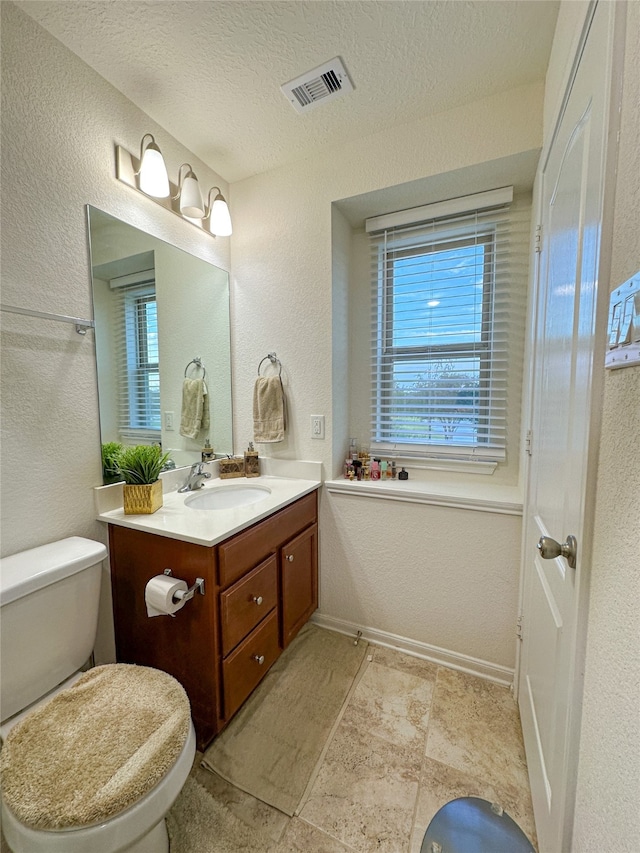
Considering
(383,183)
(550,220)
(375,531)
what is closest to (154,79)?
(383,183)

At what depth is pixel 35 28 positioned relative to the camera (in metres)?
1.09

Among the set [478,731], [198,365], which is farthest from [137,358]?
[478,731]

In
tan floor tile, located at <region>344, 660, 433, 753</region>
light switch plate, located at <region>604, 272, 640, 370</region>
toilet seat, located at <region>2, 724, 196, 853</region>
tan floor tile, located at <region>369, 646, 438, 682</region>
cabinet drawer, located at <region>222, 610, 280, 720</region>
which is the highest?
light switch plate, located at <region>604, 272, 640, 370</region>

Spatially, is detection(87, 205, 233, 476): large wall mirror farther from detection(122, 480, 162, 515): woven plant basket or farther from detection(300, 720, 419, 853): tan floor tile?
detection(300, 720, 419, 853): tan floor tile

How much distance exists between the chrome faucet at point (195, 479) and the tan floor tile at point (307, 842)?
1.24 meters

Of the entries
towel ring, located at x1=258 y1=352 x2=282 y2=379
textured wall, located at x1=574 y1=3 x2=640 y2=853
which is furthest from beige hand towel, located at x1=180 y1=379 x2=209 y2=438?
textured wall, located at x1=574 y1=3 x2=640 y2=853

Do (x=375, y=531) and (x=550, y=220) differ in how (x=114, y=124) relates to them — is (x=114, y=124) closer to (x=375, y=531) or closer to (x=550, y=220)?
(x=550, y=220)

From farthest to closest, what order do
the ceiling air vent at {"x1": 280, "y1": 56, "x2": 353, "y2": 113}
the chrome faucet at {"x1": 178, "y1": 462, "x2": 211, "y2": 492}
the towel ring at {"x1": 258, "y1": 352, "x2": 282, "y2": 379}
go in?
the towel ring at {"x1": 258, "y1": 352, "x2": 282, "y2": 379} → the chrome faucet at {"x1": 178, "y1": 462, "x2": 211, "y2": 492} → the ceiling air vent at {"x1": 280, "y1": 56, "x2": 353, "y2": 113}

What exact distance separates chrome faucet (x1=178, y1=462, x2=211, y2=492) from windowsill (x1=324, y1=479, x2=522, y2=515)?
642 mm

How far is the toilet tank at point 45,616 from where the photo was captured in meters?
0.92

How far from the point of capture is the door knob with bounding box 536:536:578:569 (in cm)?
69

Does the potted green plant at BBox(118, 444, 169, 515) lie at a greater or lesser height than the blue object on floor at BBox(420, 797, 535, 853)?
greater

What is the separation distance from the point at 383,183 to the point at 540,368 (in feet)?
3.76

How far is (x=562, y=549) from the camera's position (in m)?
0.73
